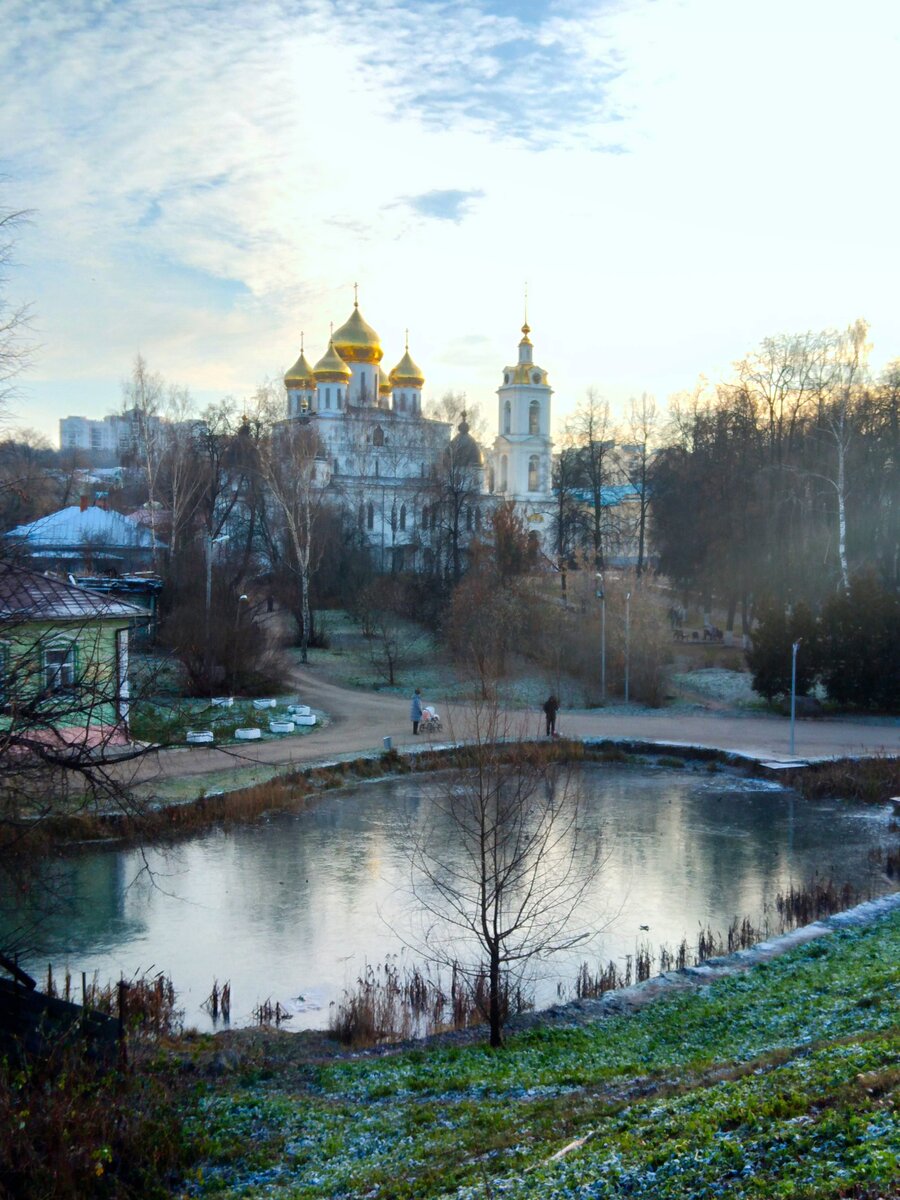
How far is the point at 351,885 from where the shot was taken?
13.1 meters

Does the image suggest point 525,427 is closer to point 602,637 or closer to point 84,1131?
point 602,637

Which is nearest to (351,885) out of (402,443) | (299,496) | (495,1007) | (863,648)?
(495,1007)

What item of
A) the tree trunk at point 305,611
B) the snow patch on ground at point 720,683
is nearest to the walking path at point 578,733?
the snow patch on ground at point 720,683

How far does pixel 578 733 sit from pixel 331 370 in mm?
34122

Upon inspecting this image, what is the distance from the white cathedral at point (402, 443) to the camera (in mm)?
41781

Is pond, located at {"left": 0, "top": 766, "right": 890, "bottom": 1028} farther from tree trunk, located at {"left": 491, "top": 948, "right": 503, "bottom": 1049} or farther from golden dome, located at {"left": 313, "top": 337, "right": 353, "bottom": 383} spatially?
golden dome, located at {"left": 313, "top": 337, "right": 353, "bottom": 383}

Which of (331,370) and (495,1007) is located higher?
(331,370)

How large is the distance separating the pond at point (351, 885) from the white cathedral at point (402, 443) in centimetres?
2204

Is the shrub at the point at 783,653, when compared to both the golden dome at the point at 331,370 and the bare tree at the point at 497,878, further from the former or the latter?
the golden dome at the point at 331,370

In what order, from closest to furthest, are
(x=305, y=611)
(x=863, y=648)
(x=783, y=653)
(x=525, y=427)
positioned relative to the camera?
(x=863, y=648)
(x=783, y=653)
(x=305, y=611)
(x=525, y=427)

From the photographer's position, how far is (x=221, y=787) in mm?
16922

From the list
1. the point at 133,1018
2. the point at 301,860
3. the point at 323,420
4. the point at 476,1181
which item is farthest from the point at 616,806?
the point at 323,420

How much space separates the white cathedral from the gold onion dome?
51mm

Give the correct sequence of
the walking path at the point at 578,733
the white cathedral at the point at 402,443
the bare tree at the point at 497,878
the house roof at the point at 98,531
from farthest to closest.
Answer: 1. the white cathedral at the point at 402,443
2. the house roof at the point at 98,531
3. the walking path at the point at 578,733
4. the bare tree at the point at 497,878
